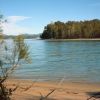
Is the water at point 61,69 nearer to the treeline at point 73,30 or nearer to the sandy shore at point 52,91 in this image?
the sandy shore at point 52,91

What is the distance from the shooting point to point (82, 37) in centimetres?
17300

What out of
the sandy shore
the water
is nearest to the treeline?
the water

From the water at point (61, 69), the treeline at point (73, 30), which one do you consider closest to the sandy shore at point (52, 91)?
the water at point (61, 69)

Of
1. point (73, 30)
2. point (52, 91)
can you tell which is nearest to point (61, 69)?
point (52, 91)

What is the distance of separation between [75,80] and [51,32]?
158m

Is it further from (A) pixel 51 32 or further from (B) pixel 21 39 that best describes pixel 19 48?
(A) pixel 51 32

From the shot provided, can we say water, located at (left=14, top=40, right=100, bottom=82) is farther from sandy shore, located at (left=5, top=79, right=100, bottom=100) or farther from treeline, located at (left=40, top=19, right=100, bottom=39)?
treeline, located at (left=40, top=19, right=100, bottom=39)

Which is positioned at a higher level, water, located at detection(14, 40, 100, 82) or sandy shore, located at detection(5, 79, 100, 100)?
sandy shore, located at detection(5, 79, 100, 100)

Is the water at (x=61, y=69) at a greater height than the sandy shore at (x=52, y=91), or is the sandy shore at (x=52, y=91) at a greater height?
the sandy shore at (x=52, y=91)

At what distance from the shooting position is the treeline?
16975 centimetres

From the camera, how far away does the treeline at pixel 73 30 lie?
557ft

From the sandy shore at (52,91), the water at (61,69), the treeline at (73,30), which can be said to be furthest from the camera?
the treeline at (73,30)

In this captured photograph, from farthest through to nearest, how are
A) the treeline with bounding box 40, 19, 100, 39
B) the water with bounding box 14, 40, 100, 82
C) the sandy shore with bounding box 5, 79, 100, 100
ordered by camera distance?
1. the treeline with bounding box 40, 19, 100, 39
2. the water with bounding box 14, 40, 100, 82
3. the sandy shore with bounding box 5, 79, 100, 100

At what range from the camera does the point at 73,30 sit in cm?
17625
